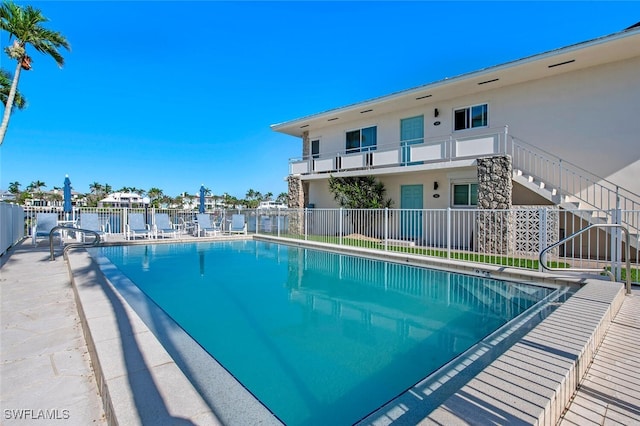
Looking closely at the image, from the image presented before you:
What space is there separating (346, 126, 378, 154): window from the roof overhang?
90 cm

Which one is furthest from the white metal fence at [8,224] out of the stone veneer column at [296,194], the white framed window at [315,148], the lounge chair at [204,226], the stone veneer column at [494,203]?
the stone veneer column at [494,203]

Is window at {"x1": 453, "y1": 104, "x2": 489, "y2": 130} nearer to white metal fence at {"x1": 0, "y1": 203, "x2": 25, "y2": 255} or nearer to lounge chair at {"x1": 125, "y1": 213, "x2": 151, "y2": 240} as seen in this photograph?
lounge chair at {"x1": 125, "y1": 213, "x2": 151, "y2": 240}

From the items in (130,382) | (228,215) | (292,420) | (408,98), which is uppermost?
(408,98)

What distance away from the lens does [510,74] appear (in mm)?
11469

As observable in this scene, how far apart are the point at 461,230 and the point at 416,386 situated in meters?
11.3

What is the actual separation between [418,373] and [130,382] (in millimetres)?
3017

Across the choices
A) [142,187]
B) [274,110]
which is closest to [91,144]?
[274,110]

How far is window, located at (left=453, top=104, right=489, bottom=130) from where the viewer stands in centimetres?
1322

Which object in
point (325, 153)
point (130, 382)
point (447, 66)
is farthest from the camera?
point (447, 66)

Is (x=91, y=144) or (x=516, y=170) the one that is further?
(x=91, y=144)

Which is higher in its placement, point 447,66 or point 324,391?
point 447,66

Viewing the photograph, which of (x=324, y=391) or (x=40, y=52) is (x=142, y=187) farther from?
(x=324, y=391)

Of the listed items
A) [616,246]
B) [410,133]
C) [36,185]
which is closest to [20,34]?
[410,133]

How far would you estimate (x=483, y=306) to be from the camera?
622 centimetres
